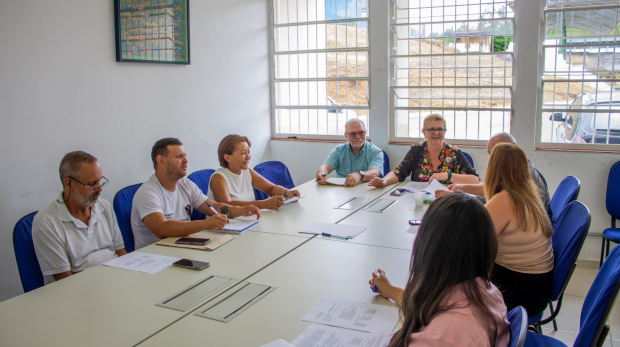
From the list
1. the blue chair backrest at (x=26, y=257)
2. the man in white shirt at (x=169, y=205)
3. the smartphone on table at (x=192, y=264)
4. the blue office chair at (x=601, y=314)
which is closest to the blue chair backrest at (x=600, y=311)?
the blue office chair at (x=601, y=314)

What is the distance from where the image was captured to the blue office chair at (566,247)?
203 cm

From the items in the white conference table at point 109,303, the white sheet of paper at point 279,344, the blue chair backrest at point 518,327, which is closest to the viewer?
the blue chair backrest at point 518,327

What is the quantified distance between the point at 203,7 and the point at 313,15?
138 centimetres

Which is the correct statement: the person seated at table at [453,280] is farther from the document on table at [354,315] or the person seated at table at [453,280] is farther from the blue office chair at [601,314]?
the blue office chair at [601,314]

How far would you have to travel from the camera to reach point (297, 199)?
11.1ft

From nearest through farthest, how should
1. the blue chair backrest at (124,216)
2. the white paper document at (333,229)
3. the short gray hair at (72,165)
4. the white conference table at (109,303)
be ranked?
the white conference table at (109,303) < the short gray hair at (72,165) < the white paper document at (333,229) < the blue chair backrest at (124,216)

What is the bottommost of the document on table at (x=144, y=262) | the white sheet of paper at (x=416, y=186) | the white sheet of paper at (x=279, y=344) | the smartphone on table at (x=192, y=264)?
the white sheet of paper at (x=279, y=344)

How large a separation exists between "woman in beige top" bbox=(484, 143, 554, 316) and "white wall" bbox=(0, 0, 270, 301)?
8.80 feet

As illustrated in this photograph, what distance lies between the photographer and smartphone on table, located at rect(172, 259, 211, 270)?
2047 millimetres

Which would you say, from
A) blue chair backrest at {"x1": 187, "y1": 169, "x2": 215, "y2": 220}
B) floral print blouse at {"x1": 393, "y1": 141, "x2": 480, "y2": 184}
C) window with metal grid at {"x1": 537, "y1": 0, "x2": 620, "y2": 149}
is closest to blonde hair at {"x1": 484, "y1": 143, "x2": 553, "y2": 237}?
floral print blouse at {"x1": 393, "y1": 141, "x2": 480, "y2": 184}

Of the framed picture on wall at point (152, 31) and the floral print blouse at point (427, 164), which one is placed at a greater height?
the framed picture on wall at point (152, 31)

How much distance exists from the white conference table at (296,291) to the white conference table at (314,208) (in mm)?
376

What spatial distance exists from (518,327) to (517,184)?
106 centimetres

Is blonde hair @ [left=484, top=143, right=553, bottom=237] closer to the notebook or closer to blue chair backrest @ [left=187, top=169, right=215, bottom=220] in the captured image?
the notebook
